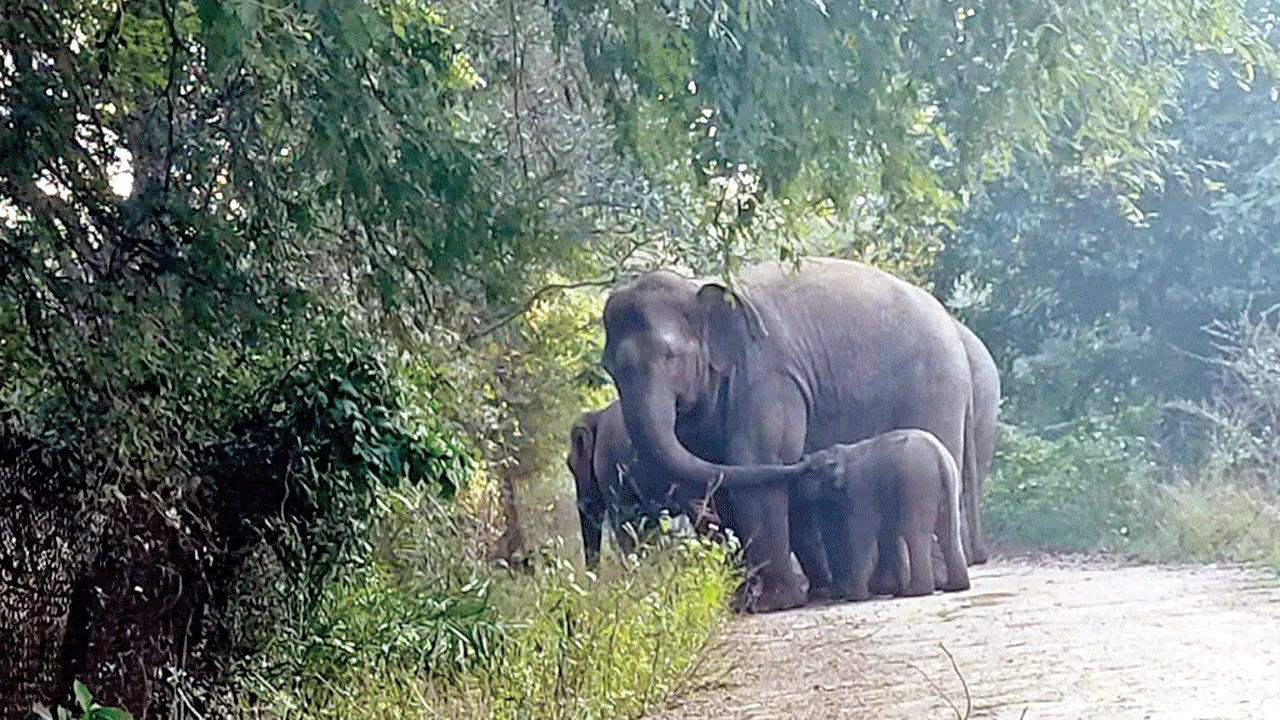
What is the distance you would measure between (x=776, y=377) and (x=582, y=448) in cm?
162

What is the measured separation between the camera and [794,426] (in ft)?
45.1

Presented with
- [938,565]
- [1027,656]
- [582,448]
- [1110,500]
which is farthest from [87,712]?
[1110,500]

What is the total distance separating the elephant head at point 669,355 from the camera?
12977 mm

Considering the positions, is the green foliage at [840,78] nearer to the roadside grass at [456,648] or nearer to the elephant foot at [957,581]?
the roadside grass at [456,648]

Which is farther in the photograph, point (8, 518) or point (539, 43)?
point (539, 43)

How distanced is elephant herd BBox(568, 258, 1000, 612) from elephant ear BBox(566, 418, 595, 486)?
15 mm

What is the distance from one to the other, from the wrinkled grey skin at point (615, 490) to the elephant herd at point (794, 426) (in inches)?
0.6

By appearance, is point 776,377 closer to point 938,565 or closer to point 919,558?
point 919,558

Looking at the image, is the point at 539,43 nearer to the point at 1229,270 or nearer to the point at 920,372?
the point at 920,372

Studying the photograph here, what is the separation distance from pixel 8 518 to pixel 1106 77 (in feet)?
15.4

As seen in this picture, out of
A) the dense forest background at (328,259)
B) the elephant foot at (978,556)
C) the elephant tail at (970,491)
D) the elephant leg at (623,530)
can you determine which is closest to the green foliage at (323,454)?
the dense forest background at (328,259)

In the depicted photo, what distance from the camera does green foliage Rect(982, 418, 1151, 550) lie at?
19141 mm

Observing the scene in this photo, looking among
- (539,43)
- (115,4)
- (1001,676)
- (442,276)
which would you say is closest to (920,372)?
(539,43)

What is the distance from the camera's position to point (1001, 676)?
7.75 m
